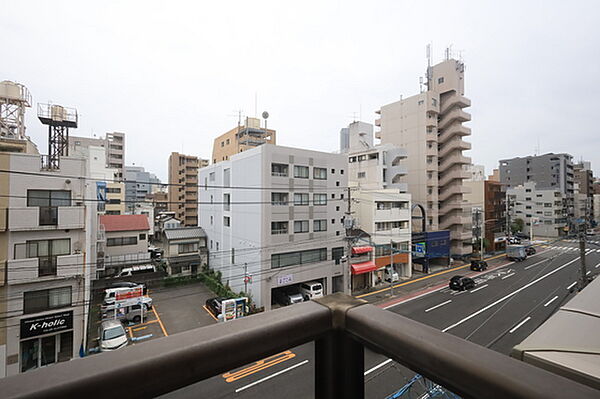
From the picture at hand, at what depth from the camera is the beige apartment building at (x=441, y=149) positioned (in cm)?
2325

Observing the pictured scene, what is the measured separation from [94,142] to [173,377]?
135ft

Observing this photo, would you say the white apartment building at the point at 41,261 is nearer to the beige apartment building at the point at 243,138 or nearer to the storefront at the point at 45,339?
the storefront at the point at 45,339

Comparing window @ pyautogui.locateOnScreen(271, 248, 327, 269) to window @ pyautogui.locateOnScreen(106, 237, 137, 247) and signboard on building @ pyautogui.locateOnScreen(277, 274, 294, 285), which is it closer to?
signboard on building @ pyautogui.locateOnScreen(277, 274, 294, 285)

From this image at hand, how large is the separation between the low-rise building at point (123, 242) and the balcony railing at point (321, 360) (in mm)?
21646

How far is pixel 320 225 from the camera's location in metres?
16.2

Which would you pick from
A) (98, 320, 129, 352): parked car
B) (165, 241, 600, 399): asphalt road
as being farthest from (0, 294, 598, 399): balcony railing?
(98, 320, 129, 352): parked car

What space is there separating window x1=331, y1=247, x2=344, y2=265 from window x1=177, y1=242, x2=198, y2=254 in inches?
430

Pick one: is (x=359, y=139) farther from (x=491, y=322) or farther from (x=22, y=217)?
(x=22, y=217)

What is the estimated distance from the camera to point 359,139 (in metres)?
28.1

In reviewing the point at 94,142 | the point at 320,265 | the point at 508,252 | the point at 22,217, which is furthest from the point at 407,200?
the point at 94,142

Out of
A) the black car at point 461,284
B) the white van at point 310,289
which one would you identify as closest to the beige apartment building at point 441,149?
the black car at point 461,284

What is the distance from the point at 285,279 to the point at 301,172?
609 cm

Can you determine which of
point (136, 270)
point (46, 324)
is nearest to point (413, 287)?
point (46, 324)

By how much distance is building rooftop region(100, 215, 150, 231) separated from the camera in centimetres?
1951
